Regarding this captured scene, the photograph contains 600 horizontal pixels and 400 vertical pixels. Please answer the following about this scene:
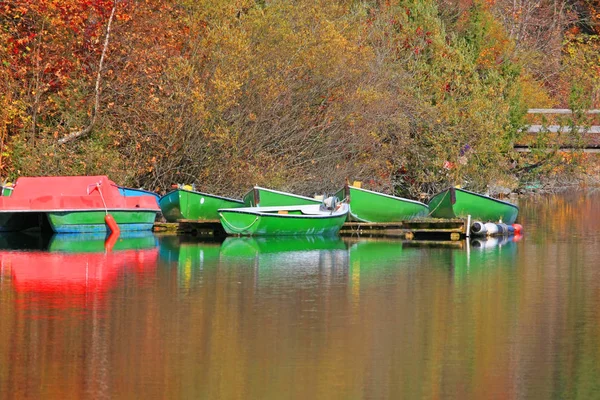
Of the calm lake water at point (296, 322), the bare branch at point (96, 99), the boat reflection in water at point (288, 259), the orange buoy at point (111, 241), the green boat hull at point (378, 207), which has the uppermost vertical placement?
the bare branch at point (96, 99)

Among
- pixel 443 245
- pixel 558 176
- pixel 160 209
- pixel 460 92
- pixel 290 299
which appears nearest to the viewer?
pixel 290 299

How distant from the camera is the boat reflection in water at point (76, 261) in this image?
2167 centimetres

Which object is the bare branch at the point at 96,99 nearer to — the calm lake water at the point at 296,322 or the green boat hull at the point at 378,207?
the calm lake water at the point at 296,322

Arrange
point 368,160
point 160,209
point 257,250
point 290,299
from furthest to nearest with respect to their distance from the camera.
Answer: point 368,160 → point 160,209 → point 257,250 → point 290,299

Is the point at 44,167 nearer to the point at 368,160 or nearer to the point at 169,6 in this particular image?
the point at 169,6

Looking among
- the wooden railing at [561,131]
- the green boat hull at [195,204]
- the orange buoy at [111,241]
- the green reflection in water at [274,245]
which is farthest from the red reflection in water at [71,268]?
the wooden railing at [561,131]

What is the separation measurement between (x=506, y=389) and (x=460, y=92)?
29.2 m

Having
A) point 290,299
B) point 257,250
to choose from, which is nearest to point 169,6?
point 257,250

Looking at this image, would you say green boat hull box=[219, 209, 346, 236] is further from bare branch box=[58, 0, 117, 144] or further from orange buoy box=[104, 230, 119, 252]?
bare branch box=[58, 0, 117, 144]

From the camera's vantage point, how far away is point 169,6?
3497 centimetres

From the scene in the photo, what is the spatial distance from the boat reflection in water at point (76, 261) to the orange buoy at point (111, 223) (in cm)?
22

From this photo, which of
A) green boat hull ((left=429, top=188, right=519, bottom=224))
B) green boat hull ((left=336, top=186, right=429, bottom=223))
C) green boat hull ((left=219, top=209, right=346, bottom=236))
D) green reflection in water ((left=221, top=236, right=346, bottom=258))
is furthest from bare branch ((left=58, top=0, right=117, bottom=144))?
green boat hull ((left=429, top=188, right=519, bottom=224))

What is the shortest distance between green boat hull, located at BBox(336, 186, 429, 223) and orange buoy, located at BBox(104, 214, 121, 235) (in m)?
5.77

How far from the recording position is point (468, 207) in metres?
33.6
